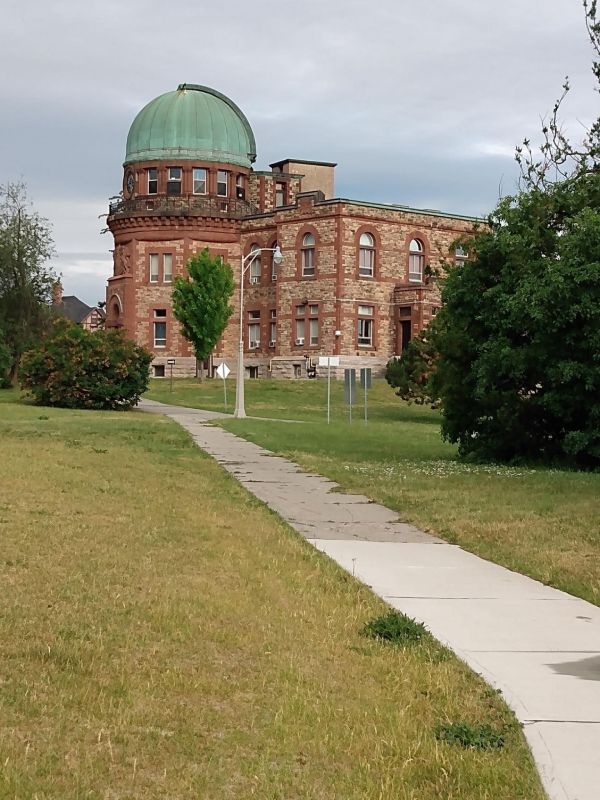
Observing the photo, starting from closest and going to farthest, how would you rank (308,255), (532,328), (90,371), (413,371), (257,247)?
1. (532,328)
2. (413,371)
3. (90,371)
4. (308,255)
5. (257,247)

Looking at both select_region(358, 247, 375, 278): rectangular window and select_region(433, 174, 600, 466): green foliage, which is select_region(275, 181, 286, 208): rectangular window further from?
select_region(433, 174, 600, 466): green foliage

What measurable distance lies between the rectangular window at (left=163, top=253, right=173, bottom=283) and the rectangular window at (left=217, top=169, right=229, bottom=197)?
5.76 meters

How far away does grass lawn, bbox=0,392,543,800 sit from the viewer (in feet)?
15.0

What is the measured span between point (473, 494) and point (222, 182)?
65.5 metres

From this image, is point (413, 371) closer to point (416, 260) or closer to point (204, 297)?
point (204, 297)

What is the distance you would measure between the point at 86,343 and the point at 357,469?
31.3 meters

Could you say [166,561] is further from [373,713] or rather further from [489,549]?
[373,713]

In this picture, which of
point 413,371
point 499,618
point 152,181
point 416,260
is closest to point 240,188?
point 152,181

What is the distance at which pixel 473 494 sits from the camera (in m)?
16.0

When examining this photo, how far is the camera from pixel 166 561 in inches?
382

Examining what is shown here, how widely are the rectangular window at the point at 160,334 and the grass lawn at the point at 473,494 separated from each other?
4417 centimetres

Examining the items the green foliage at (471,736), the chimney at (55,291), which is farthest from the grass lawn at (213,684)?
the chimney at (55,291)

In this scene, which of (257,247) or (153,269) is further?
(153,269)

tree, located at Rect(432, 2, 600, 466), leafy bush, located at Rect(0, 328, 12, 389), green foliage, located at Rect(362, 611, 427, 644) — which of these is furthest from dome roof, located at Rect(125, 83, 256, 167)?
green foliage, located at Rect(362, 611, 427, 644)
